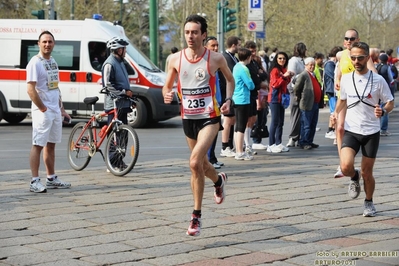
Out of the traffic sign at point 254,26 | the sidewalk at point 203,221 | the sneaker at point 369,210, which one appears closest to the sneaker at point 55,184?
the sidewalk at point 203,221

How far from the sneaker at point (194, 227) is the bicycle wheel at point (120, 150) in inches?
165

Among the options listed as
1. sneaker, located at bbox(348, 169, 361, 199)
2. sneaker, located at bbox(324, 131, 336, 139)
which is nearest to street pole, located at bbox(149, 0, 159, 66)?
sneaker, located at bbox(324, 131, 336, 139)

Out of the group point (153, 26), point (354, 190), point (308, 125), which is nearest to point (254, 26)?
point (153, 26)

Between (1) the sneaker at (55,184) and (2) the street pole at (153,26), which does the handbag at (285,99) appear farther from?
(2) the street pole at (153,26)

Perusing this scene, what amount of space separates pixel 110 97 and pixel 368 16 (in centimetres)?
5586

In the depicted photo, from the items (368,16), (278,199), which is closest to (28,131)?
(278,199)

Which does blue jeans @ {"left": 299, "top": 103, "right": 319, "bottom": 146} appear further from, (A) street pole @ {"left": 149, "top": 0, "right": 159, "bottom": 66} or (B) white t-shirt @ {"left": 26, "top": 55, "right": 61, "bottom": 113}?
(A) street pole @ {"left": 149, "top": 0, "right": 159, "bottom": 66}

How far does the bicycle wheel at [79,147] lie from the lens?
41.4ft

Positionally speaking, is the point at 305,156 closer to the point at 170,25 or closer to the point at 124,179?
the point at 124,179

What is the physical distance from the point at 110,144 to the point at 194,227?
15.1 feet

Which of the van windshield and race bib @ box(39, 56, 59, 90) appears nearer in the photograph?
race bib @ box(39, 56, 59, 90)

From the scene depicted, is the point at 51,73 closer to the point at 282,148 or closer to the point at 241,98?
the point at 241,98

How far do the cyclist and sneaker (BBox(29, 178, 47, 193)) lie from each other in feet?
7.30

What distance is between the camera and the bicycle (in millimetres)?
11992
